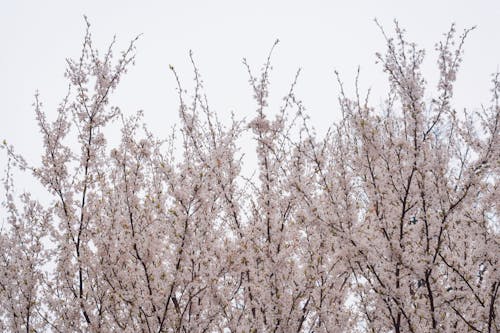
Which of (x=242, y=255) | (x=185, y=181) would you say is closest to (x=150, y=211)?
(x=185, y=181)

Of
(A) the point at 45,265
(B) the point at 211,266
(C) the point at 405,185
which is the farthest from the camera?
(A) the point at 45,265

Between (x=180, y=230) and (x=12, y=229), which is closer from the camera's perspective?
(x=180, y=230)

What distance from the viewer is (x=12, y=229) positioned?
18.1ft

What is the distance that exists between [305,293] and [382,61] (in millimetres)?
2308

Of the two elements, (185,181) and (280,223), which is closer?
(185,181)

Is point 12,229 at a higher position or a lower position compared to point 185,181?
higher

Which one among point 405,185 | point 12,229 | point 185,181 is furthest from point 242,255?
point 12,229

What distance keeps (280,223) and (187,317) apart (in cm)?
138

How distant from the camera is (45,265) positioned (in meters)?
4.97

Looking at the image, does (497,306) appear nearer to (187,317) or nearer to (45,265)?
(187,317)

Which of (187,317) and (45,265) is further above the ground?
(45,265)

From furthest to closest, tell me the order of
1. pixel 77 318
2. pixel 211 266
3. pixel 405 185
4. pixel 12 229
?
pixel 12 229, pixel 77 318, pixel 211 266, pixel 405 185

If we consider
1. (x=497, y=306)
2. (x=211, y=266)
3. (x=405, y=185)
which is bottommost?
(x=497, y=306)

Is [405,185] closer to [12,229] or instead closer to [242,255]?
[242,255]
